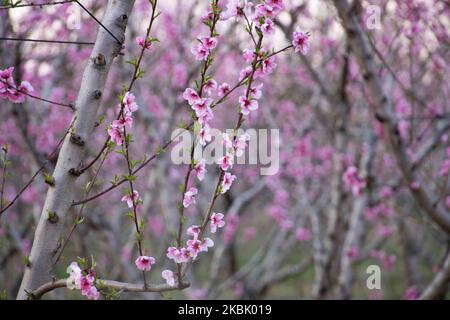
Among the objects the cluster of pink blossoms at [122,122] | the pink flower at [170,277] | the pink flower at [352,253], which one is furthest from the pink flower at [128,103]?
the pink flower at [352,253]

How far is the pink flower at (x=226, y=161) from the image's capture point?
63.6 inches

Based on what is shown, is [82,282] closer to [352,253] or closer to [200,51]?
[200,51]

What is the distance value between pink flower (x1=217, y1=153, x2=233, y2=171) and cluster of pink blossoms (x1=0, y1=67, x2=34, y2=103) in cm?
81

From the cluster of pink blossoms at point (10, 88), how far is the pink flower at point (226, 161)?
0.81 meters

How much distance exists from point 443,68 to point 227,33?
8.54 ft

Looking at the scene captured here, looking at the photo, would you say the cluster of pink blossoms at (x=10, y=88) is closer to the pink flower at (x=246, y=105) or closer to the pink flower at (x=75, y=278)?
the pink flower at (x=75, y=278)

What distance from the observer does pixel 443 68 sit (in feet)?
13.0

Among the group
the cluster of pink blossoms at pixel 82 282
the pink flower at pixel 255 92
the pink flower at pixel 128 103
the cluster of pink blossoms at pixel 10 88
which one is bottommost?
the cluster of pink blossoms at pixel 82 282

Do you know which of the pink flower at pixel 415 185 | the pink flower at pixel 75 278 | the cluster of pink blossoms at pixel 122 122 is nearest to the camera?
the pink flower at pixel 75 278

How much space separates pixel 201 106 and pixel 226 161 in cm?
21

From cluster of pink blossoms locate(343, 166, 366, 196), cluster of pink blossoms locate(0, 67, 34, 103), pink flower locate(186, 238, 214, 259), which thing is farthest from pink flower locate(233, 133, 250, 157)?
cluster of pink blossoms locate(343, 166, 366, 196)

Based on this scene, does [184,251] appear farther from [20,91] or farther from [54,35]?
[54,35]

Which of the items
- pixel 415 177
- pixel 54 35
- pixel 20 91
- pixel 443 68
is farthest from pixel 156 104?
pixel 20 91
